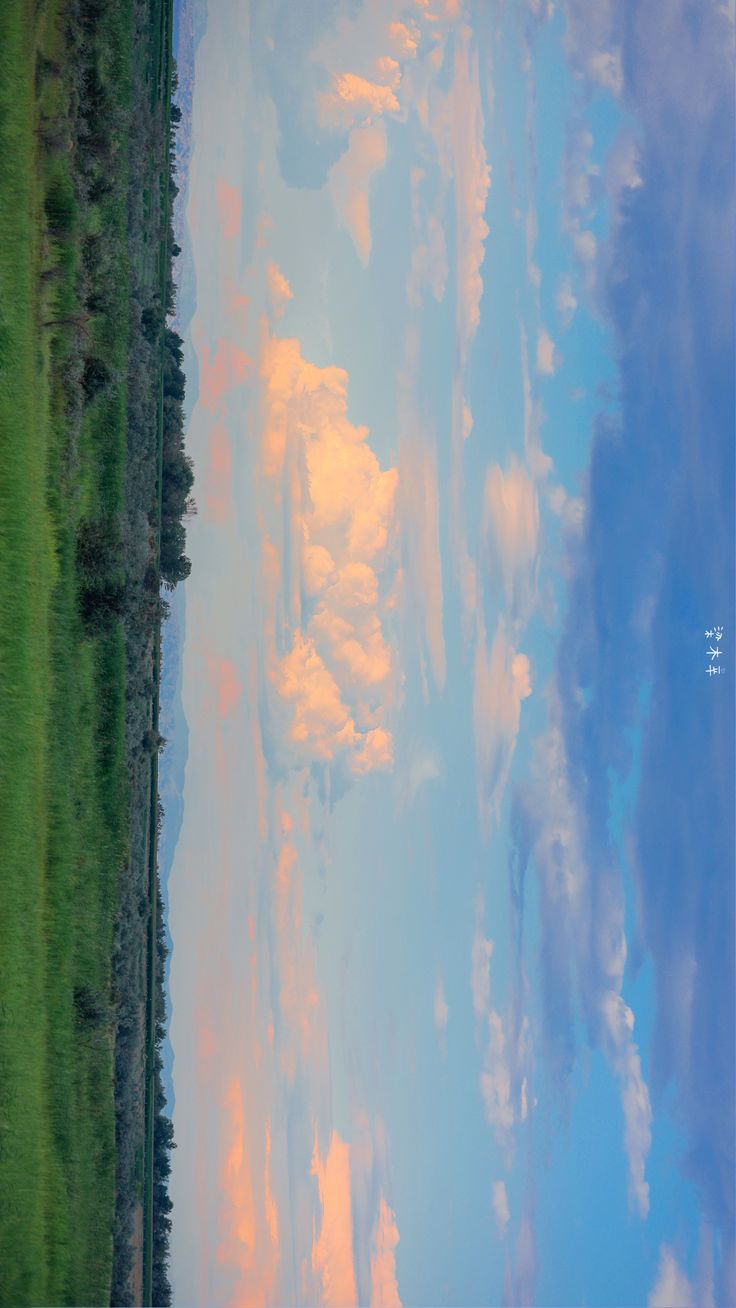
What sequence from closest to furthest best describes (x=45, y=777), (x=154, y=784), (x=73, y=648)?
(x=45, y=777) < (x=73, y=648) < (x=154, y=784)

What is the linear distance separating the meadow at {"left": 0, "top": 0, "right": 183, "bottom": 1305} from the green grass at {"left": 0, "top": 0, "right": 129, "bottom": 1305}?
0.07m

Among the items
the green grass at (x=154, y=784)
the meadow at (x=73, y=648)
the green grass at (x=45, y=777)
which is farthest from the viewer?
the green grass at (x=154, y=784)

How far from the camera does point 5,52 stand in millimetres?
26719

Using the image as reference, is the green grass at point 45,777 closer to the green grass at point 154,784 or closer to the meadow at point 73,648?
the meadow at point 73,648

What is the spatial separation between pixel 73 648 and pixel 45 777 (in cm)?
416

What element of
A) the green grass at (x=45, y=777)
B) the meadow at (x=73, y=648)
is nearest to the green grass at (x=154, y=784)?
the meadow at (x=73, y=648)

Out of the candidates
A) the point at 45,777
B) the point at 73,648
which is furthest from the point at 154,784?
the point at 45,777

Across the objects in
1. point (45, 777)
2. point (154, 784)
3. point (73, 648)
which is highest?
point (154, 784)

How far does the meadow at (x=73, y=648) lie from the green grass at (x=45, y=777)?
65 millimetres

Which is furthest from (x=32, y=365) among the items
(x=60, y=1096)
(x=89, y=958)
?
(x=60, y=1096)

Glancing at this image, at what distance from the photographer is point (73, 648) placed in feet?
104

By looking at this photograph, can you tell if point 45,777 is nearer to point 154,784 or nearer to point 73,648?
point 73,648

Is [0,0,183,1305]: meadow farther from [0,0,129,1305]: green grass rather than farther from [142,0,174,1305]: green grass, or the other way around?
[142,0,174,1305]: green grass

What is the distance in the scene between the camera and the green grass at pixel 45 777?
2703 centimetres
